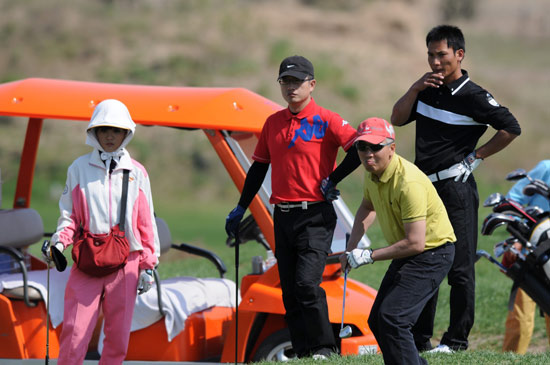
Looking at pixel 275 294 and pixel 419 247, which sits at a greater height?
pixel 419 247

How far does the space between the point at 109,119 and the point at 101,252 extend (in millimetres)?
737

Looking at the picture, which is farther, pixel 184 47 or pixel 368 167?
pixel 184 47

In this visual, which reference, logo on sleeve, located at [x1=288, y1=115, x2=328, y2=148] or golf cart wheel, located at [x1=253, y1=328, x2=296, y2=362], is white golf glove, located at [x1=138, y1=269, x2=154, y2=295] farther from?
logo on sleeve, located at [x1=288, y1=115, x2=328, y2=148]

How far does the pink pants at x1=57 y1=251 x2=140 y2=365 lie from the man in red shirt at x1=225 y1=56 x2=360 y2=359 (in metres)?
0.94

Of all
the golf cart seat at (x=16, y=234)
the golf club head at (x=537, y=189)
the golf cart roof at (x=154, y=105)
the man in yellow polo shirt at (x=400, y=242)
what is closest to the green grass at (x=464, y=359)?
the man in yellow polo shirt at (x=400, y=242)

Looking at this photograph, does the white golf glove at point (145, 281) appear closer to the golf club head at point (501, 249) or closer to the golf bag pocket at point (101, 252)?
the golf bag pocket at point (101, 252)

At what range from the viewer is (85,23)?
4725cm

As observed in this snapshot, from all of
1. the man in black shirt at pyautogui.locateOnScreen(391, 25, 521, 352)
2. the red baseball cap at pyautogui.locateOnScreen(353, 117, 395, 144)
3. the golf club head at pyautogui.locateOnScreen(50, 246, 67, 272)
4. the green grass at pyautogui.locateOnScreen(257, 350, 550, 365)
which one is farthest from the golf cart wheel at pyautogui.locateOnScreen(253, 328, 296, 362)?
the red baseball cap at pyautogui.locateOnScreen(353, 117, 395, 144)

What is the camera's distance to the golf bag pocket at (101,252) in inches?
230

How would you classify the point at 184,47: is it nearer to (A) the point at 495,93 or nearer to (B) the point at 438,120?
(A) the point at 495,93

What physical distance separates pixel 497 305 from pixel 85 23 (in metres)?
39.1

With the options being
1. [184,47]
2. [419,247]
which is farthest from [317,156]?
[184,47]

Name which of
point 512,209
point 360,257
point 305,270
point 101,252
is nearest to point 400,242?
point 360,257

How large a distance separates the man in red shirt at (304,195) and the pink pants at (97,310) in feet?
3.09
